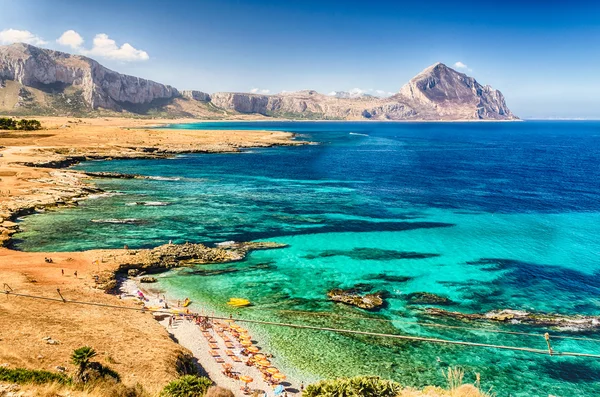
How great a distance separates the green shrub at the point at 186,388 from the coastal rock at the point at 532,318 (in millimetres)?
26795

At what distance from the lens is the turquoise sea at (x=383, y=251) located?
107ft

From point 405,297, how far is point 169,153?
136 meters

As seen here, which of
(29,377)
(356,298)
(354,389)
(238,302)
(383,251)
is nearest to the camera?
(29,377)

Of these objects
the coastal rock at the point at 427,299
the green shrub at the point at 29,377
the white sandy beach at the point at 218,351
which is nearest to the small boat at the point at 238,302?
the white sandy beach at the point at 218,351

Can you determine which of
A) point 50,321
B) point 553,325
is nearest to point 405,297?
point 553,325

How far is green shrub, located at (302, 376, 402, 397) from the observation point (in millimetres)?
19469

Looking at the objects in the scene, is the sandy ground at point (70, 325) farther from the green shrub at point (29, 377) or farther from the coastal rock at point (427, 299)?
the coastal rock at point (427, 299)

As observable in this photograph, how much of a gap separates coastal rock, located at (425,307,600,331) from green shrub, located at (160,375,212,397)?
26795 millimetres

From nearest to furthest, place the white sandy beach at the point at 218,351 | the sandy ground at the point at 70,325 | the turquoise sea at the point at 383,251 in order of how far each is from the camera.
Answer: the sandy ground at the point at 70,325
the white sandy beach at the point at 218,351
the turquoise sea at the point at 383,251

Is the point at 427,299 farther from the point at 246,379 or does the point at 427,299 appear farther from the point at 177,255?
the point at 177,255

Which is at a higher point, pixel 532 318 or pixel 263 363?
pixel 532 318

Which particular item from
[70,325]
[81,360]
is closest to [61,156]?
[70,325]

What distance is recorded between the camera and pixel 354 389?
19.7 meters

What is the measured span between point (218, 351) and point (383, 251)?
32.1 m
